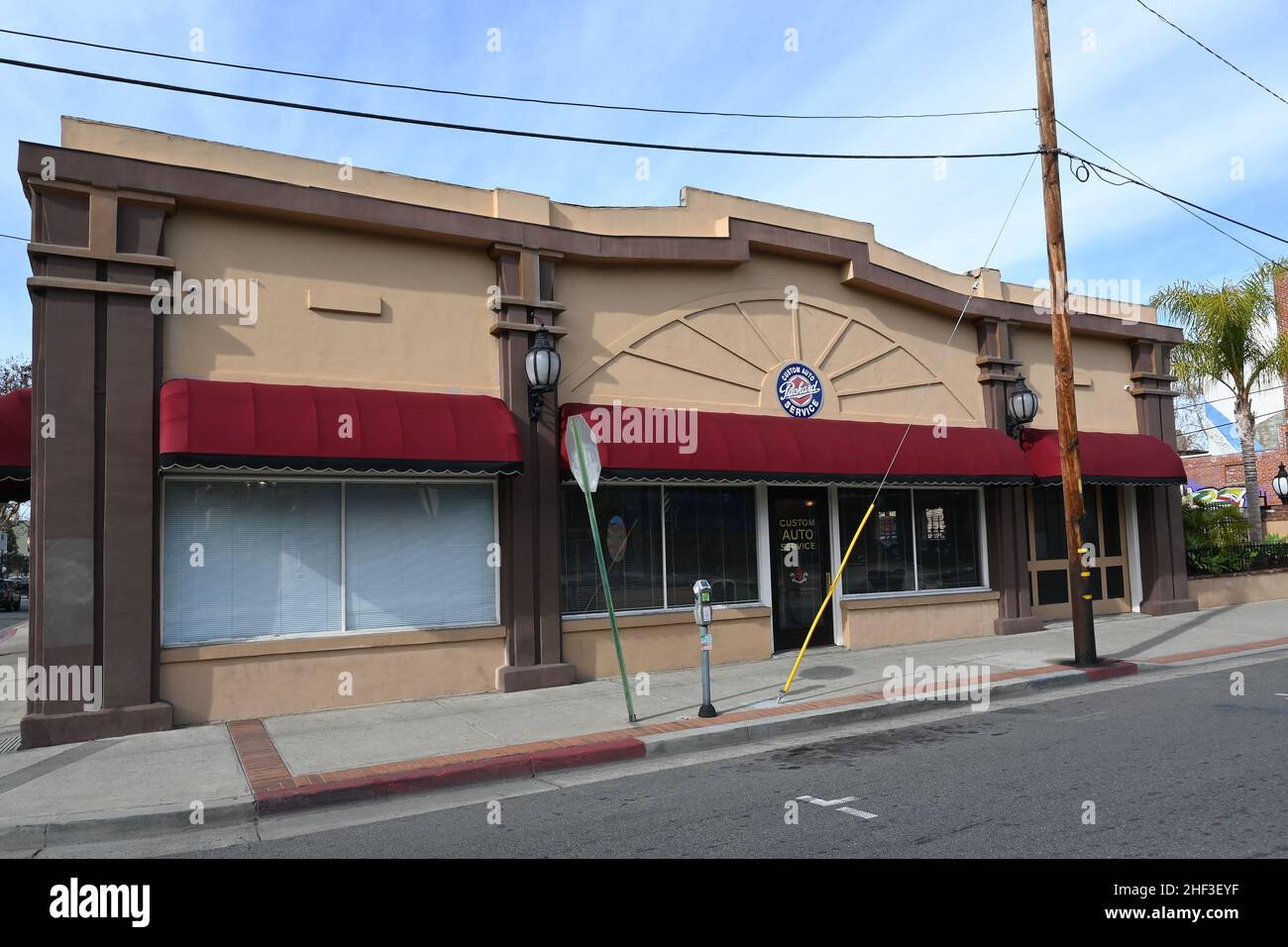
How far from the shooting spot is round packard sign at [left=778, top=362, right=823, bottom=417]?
43.3ft

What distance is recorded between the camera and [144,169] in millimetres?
9289

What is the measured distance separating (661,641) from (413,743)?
166 inches

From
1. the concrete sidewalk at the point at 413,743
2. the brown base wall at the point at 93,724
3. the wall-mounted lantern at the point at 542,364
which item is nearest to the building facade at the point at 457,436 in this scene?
the brown base wall at the point at 93,724

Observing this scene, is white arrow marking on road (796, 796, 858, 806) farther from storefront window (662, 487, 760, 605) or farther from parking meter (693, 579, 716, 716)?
storefront window (662, 487, 760, 605)

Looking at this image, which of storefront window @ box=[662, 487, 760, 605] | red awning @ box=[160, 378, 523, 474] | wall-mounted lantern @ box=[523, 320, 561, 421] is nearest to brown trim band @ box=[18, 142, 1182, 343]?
wall-mounted lantern @ box=[523, 320, 561, 421]

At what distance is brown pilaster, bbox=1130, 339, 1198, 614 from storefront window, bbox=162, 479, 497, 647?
41.3ft

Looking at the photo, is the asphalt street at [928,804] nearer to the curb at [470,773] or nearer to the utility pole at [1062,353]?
the curb at [470,773]

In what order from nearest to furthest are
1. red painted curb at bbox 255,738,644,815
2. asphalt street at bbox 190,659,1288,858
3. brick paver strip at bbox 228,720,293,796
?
→ 1. asphalt street at bbox 190,659,1288,858
2. red painted curb at bbox 255,738,644,815
3. brick paver strip at bbox 228,720,293,796

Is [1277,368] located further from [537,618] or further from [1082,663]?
[537,618]

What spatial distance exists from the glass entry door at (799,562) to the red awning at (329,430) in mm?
4493

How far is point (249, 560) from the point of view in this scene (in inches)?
388
